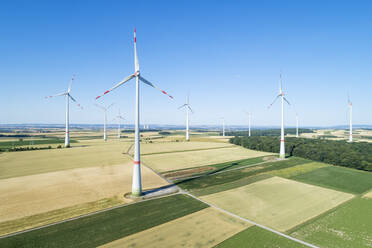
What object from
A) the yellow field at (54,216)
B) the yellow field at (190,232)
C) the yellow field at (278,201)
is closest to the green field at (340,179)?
the yellow field at (278,201)

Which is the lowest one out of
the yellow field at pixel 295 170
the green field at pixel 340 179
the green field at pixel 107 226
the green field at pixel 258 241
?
the green field at pixel 340 179

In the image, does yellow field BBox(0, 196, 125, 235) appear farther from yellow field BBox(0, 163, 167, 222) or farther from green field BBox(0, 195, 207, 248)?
green field BBox(0, 195, 207, 248)

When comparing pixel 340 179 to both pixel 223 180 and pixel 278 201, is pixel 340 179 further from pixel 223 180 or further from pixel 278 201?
pixel 223 180

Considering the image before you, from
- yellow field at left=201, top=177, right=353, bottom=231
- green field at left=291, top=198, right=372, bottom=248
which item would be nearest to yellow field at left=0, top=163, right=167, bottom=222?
yellow field at left=201, top=177, right=353, bottom=231

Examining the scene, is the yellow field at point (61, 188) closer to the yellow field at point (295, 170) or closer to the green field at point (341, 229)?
the green field at point (341, 229)

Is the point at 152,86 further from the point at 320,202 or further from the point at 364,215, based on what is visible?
the point at 364,215
